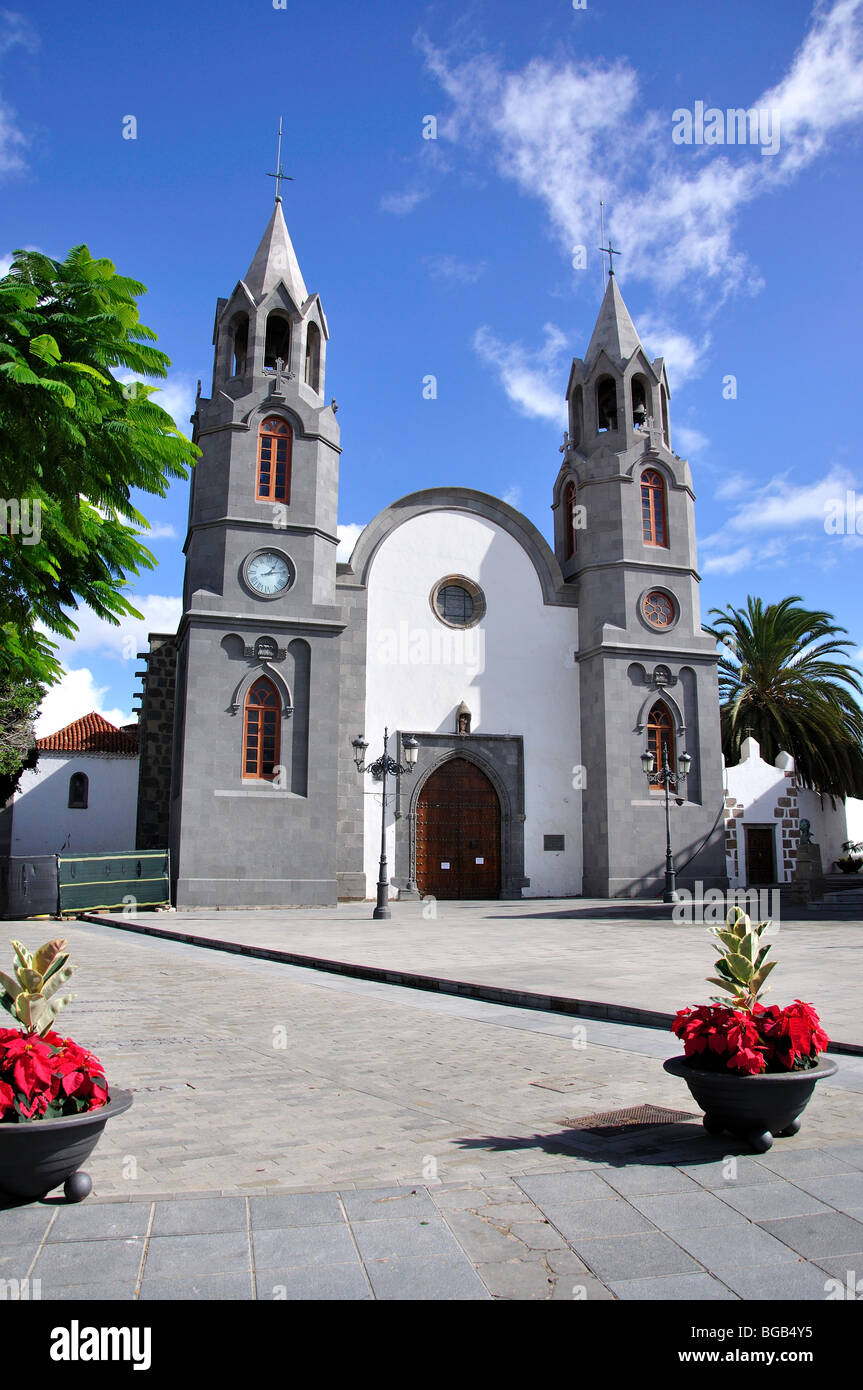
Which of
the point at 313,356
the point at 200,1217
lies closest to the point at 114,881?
the point at 313,356

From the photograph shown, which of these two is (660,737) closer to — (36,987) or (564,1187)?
(564,1187)

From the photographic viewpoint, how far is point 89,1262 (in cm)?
350

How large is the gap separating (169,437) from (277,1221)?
432cm

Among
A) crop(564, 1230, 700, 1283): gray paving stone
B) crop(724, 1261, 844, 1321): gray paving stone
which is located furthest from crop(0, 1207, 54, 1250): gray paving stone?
crop(724, 1261, 844, 1321): gray paving stone

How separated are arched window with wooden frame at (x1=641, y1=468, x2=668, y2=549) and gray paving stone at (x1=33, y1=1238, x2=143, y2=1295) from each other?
90.5ft

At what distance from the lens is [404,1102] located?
19.8 feet

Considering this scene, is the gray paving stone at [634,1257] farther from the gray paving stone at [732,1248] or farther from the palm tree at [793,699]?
the palm tree at [793,699]

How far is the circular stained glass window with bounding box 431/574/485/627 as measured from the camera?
1131 inches

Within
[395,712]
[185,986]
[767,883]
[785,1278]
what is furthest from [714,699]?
[785,1278]

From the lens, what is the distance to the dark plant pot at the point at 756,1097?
4730mm

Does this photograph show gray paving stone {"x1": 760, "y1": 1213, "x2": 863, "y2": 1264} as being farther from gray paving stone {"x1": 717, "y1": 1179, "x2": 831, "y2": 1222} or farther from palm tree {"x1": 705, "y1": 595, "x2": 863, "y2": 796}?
palm tree {"x1": 705, "y1": 595, "x2": 863, "y2": 796}

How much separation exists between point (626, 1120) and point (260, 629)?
20.6 m

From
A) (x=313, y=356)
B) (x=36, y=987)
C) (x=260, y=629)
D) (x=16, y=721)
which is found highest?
(x=313, y=356)
